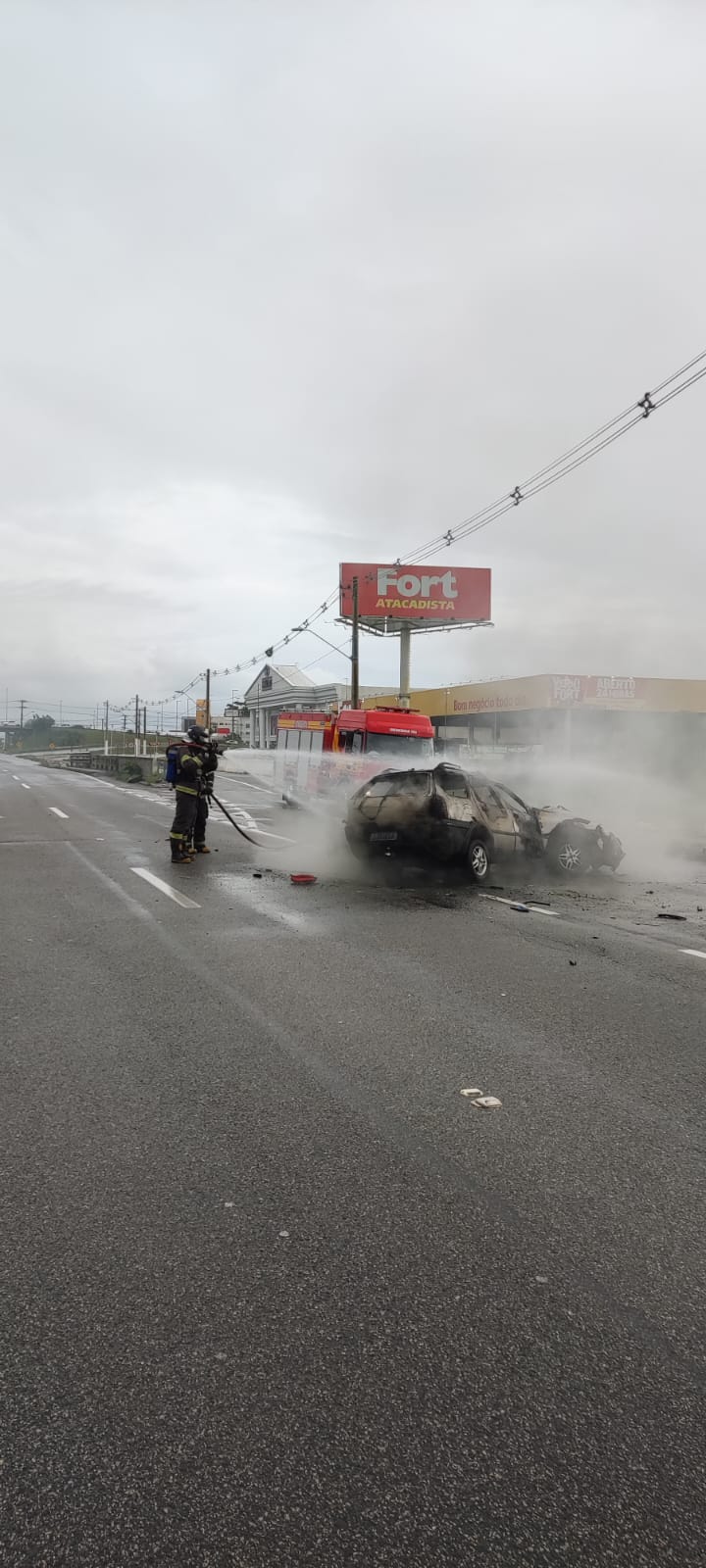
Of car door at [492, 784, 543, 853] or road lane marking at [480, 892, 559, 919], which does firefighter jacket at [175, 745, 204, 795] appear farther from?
road lane marking at [480, 892, 559, 919]

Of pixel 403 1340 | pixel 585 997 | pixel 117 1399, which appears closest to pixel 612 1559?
pixel 403 1340

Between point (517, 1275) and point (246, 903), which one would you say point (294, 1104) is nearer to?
point (517, 1275)

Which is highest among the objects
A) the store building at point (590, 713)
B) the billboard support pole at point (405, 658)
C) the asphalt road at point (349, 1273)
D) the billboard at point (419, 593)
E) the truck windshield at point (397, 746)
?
the billboard at point (419, 593)

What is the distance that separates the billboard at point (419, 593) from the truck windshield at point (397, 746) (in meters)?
32.9

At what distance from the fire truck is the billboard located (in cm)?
3101

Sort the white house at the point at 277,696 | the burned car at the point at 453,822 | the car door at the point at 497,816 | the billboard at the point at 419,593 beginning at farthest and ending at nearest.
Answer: the white house at the point at 277,696, the billboard at the point at 419,593, the car door at the point at 497,816, the burned car at the point at 453,822

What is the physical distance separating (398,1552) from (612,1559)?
410mm

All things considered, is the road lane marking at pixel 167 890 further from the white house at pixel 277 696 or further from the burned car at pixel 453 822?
the white house at pixel 277 696

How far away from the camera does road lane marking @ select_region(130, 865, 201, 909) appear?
9039 millimetres

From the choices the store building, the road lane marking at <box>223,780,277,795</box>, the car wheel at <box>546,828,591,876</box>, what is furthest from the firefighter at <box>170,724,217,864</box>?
the road lane marking at <box>223,780,277,795</box>

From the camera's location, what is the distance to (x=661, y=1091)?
410cm

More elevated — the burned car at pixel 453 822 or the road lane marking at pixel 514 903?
the burned car at pixel 453 822

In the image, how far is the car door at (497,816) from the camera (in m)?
11.0

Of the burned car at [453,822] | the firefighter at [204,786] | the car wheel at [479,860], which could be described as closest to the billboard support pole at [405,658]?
the firefighter at [204,786]
